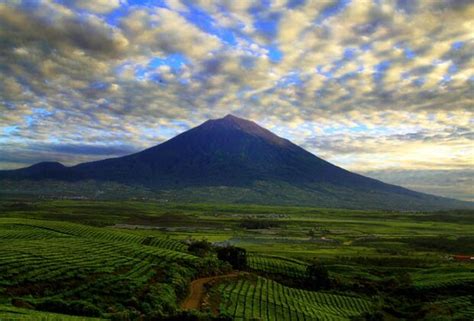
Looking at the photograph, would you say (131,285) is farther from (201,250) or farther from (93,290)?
(201,250)

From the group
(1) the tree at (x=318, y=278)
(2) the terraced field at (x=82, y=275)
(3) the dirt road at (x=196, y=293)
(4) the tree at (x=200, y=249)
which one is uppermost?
(2) the terraced field at (x=82, y=275)

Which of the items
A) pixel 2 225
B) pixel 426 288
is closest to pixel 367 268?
pixel 426 288

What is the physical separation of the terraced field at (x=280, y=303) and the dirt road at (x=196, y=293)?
9.91ft

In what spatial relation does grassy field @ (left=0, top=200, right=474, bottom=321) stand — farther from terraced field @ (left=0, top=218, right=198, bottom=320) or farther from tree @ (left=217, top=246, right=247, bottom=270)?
tree @ (left=217, top=246, right=247, bottom=270)

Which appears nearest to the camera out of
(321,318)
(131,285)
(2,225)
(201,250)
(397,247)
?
(131,285)

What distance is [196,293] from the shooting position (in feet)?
197

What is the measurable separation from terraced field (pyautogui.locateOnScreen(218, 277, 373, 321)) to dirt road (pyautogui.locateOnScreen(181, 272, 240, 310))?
3021 millimetres

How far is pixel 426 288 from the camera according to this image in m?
80.8

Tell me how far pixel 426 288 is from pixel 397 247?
212 feet

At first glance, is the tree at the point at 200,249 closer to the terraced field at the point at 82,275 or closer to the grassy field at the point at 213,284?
the grassy field at the point at 213,284

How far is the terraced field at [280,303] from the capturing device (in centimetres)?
5366

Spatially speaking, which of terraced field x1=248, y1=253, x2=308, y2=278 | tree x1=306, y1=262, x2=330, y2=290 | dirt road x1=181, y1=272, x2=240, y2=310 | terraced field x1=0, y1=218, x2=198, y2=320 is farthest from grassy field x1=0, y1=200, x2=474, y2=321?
dirt road x1=181, y1=272, x2=240, y2=310

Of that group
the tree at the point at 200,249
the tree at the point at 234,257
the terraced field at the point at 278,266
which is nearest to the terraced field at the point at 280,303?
the terraced field at the point at 278,266

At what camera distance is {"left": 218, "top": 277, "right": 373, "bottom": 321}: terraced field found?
53656 mm
